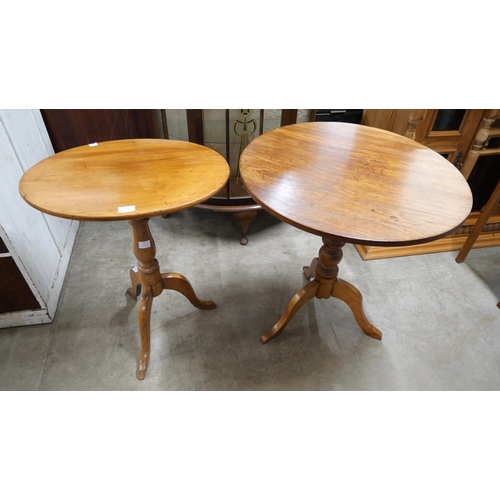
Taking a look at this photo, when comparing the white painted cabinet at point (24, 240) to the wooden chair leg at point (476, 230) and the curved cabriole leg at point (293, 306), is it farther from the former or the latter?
the wooden chair leg at point (476, 230)

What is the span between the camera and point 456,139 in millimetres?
1809

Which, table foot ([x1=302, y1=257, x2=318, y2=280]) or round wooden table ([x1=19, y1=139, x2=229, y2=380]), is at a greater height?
round wooden table ([x1=19, y1=139, x2=229, y2=380])

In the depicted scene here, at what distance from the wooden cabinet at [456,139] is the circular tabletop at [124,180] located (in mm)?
1130

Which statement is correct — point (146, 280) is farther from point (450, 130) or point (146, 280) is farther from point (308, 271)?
point (450, 130)

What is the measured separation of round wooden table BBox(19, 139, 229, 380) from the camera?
940 mm

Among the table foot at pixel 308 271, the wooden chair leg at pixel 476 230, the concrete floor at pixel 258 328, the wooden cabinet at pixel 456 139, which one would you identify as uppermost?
the wooden cabinet at pixel 456 139

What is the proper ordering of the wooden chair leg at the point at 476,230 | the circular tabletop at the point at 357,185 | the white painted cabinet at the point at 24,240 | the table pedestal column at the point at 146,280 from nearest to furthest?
the circular tabletop at the point at 357,185 < the table pedestal column at the point at 146,280 < the white painted cabinet at the point at 24,240 < the wooden chair leg at the point at 476,230

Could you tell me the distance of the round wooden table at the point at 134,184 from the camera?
3.09ft

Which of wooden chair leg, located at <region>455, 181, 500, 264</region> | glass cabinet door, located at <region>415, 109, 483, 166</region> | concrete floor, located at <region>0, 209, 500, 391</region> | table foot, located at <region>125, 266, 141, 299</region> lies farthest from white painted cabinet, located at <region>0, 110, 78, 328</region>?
wooden chair leg, located at <region>455, 181, 500, 264</region>

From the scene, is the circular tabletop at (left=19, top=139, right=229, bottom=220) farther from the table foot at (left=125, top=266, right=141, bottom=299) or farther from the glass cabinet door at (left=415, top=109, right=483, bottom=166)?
the glass cabinet door at (left=415, top=109, right=483, bottom=166)

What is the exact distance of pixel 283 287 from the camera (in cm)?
180

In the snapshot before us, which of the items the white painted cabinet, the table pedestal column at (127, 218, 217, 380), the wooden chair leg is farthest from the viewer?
the wooden chair leg

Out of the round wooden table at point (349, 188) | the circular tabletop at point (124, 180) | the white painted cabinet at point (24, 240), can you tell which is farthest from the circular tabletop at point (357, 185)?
the white painted cabinet at point (24, 240)

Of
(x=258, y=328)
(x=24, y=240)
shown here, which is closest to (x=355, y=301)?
(x=258, y=328)
